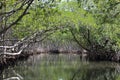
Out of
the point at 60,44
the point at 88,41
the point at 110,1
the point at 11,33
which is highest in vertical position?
the point at 110,1

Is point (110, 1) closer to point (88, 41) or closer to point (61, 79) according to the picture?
point (61, 79)

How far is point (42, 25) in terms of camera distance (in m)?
19.9

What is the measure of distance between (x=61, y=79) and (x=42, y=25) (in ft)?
19.6

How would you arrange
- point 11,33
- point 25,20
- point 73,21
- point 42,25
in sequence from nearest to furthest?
point 25,20 < point 42,25 < point 11,33 < point 73,21

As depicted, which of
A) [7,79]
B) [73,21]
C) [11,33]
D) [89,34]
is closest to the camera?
[7,79]

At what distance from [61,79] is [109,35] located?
507 inches

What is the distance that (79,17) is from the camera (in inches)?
999

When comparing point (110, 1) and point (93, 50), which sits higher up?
point (110, 1)

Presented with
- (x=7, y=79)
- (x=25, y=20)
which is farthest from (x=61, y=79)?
(x=25, y=20)

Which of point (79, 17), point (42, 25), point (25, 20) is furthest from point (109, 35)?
point (25, 20)

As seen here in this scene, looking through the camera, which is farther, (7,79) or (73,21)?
(73,21)

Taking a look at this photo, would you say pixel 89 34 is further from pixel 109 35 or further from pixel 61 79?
pixel 61 79

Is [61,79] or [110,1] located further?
[61,79]

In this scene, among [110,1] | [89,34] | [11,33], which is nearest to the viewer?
[110,1]
